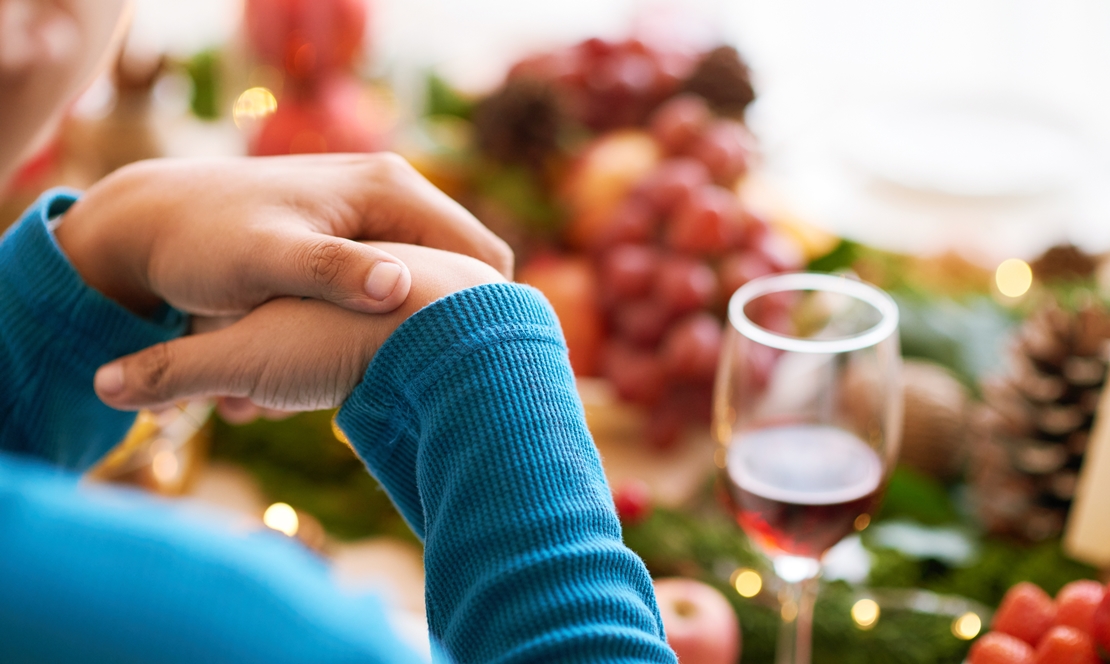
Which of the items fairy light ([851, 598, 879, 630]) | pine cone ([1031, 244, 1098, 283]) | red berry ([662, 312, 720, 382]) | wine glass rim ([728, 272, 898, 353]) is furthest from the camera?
pine cone ([1031, 244, 1098, 283])

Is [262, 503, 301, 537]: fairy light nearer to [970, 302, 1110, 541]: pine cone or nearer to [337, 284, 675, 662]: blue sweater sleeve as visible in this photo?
[337, 284, 675, 662]: blue sweater sleeve

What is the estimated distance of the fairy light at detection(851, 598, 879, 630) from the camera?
2.07 ft

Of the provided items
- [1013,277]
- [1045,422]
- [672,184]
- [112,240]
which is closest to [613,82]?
[672,184]

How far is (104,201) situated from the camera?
51 centimetres

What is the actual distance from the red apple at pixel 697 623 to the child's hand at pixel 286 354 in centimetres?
23

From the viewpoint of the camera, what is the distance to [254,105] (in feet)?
3.39

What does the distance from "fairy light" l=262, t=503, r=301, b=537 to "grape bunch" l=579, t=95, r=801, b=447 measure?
0.30 m

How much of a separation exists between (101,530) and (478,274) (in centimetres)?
23

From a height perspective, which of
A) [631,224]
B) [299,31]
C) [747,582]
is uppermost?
[299,31]

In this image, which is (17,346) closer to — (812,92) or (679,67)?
(679,67)

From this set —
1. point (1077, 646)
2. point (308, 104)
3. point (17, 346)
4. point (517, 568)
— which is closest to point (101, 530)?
point (517, 568)

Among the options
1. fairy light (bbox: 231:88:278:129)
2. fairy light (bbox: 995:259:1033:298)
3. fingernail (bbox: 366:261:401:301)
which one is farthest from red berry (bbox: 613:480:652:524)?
fairy light (bbox: 231:88:278:129)

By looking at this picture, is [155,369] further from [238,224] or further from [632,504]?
[632,504]

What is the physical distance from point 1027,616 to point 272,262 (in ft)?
1.35
